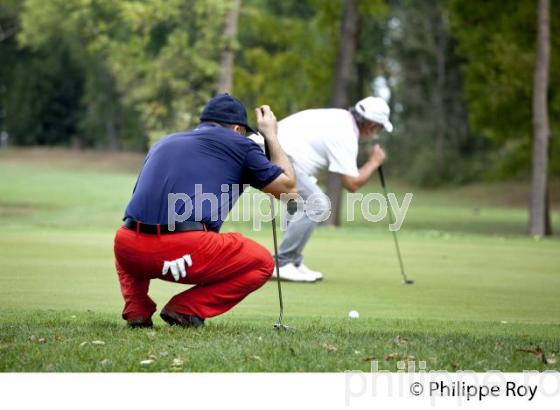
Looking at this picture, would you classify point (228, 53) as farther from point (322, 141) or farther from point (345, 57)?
point (322, 141)

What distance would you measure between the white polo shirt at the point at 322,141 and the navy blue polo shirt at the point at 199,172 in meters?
3.61

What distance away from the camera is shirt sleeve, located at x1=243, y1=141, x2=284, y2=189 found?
24.7 ft

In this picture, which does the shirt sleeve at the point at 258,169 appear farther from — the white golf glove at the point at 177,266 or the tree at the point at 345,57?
the tree at the point at 345,57

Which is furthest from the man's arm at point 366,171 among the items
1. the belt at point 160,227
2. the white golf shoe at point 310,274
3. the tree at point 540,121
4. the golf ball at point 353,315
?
the tree at point 540,121

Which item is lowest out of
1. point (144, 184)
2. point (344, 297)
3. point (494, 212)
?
point (494, 212)

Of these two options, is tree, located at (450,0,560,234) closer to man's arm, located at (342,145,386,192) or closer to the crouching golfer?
man's arm, located at (342,145,386,192)

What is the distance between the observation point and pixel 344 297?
10.1 metres

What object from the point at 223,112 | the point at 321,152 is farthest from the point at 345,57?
the point at 223,112

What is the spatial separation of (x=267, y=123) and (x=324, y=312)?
1.92 metres

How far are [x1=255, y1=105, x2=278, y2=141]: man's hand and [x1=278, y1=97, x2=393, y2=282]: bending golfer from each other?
125 inches

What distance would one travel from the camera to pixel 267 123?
26.0ft

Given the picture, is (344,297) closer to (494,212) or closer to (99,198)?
(99,198)

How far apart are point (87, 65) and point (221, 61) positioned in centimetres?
4466
